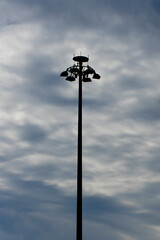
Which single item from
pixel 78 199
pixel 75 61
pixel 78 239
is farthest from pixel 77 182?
pixel 75 61

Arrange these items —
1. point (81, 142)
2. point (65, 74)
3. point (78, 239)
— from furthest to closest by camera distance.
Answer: point (65, 74)
point (81, 142)
point (78, 239)

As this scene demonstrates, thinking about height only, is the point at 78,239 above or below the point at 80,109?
below

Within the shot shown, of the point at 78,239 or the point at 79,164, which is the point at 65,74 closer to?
the point at 79,164

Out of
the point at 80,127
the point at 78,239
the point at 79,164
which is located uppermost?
the point at 80,127

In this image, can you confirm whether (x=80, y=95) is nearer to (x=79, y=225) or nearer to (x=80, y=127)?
(x=80, y=127)

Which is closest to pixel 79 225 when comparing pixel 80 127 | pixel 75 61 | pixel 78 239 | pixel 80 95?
pixel 78 239

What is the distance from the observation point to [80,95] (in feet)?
83.0

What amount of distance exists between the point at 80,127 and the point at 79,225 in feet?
15.0

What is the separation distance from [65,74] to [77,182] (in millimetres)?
5710

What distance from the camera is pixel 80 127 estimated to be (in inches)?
963

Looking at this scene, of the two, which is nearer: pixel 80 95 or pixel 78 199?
pixel 78 199

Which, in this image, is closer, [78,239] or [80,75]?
[78,239]

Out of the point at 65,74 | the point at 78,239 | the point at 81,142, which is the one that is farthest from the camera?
the point at 65,74

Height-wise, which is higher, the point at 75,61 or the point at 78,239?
the point at 75,61
